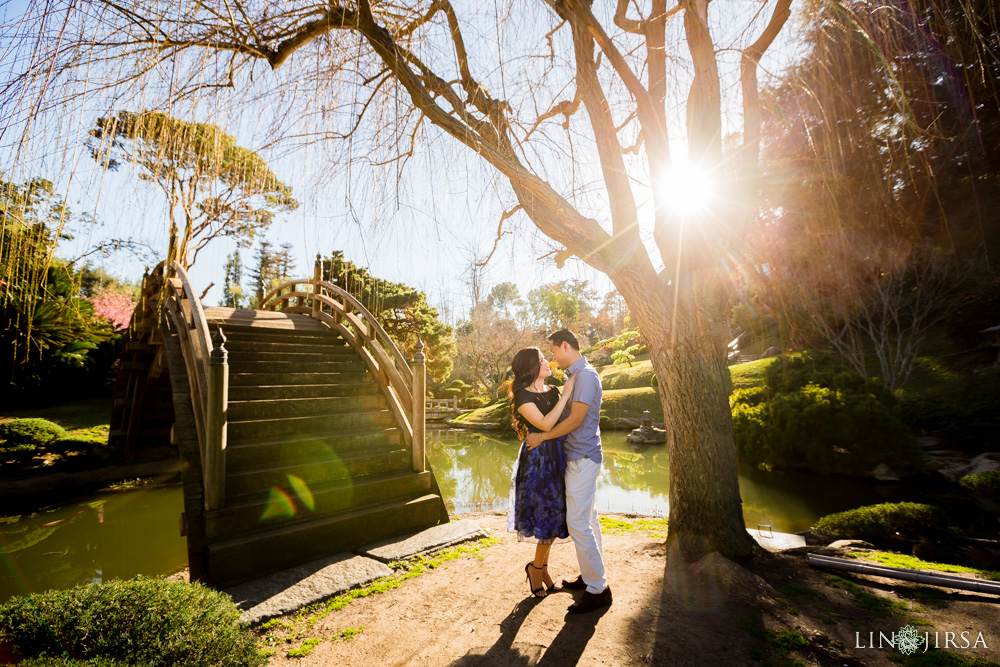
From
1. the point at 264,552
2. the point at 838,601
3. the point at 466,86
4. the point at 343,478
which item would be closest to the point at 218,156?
the point at 466,86

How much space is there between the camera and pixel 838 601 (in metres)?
2.96

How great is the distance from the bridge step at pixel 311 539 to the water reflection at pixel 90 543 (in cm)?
214

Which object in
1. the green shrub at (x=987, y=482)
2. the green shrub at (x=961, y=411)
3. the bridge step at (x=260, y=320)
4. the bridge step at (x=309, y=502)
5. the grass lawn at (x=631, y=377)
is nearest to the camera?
the bridge step at (x=309, y=502)

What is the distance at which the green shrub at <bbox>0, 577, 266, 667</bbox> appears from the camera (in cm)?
188

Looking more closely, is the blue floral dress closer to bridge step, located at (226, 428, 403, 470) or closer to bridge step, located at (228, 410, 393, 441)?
bridge step, located at (226, 428, 403, 470)

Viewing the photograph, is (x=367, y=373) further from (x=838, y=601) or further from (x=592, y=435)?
(x=838, y=601)

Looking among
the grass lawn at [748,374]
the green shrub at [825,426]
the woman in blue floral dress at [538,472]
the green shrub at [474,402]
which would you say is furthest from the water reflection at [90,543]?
the green shrub at [474,402]

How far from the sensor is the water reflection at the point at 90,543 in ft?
18.7

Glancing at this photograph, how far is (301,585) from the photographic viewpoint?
3529 millimetres

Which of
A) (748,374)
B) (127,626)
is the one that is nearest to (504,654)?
(127,626)

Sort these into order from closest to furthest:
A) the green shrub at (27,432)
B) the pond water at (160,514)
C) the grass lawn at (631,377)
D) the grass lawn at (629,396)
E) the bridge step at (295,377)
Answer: the bridge step at (295,377) < the pond water at (160,514) < the green shrub at (27,432) < the grass lawn at (629,396) < the grass lawn at (631,377)

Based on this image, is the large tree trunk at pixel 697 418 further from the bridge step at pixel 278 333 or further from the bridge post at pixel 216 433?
the bridge step at pixel 278 333

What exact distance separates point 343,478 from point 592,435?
3.16m

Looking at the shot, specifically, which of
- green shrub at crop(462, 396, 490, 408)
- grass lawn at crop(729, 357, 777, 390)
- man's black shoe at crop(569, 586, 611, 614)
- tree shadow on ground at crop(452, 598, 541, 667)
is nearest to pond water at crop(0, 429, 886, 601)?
grass lawn at crop(729, 357, 777, 390)
